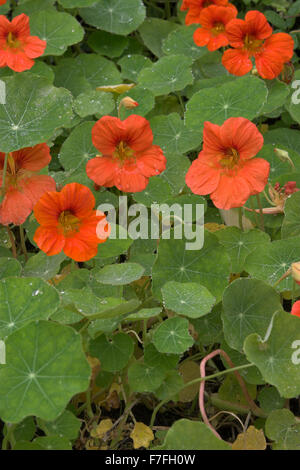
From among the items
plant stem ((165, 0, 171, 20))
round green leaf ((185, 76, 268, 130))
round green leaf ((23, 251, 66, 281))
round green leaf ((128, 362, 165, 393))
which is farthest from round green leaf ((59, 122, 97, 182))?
plant stem ((165, 0, 171, 20))

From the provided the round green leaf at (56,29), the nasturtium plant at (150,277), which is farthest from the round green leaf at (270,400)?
the round green leaf at (56,29)

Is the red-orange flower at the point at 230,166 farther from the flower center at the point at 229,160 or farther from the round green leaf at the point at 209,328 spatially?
the round green leaf at the point at 209,328

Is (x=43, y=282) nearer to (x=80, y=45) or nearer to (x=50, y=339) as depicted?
(x=50, y=339)

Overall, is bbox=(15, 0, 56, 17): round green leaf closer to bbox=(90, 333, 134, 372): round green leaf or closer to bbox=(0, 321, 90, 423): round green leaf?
bbox=(90, 333, 134, 372): round green leaf

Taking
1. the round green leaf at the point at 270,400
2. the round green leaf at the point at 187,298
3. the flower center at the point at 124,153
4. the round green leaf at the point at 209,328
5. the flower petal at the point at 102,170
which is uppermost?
the flower center at the point at 124,153

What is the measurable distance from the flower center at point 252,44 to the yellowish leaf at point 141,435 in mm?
1302

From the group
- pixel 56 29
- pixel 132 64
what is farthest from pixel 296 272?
pixel 56 29

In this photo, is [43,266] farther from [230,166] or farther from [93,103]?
[93,103]

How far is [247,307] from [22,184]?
2.13ft

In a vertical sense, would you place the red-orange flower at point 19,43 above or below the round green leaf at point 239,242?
above

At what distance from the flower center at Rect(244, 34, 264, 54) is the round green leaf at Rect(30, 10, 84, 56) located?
2.23 feet

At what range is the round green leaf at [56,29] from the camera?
2.46 metres

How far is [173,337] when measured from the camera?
145 cm

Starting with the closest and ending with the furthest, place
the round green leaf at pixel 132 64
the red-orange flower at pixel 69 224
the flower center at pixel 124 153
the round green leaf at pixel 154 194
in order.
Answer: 1. the red-orange flower at pixel 69 224
2. the flower center at pixel 124 153
3. the round green leaf at pixel 154 194
4. the round green leaf at pixel 132 64
